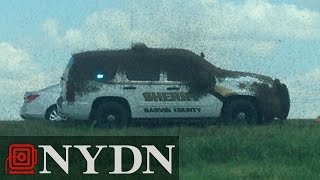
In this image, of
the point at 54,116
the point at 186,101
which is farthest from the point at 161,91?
the point at 54,116

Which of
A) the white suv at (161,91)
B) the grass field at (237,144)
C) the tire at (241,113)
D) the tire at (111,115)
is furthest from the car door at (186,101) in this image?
the tire at (111,115)

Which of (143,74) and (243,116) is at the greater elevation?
(143,74)

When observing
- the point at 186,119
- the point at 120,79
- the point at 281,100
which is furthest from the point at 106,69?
the point at 281,100

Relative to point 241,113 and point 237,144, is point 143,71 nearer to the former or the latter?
point 241,113

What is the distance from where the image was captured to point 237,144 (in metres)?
15.9

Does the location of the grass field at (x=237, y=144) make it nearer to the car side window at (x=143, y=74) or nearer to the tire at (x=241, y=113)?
the tire at (x=241, y=113)

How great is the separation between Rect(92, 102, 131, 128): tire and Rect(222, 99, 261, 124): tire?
56.1 inches

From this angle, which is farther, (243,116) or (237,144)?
(243,116)

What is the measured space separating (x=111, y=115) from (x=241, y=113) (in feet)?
6.14

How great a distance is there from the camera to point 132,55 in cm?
1600

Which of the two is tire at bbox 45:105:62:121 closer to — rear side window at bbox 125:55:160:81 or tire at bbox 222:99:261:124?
rear side window at bbox 125:55:160:81

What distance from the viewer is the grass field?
1517 centimetres

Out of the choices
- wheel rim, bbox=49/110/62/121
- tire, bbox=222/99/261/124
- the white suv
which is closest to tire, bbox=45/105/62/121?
wheel rim, bbox=49/110/62/121

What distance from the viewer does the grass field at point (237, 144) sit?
15172mm
